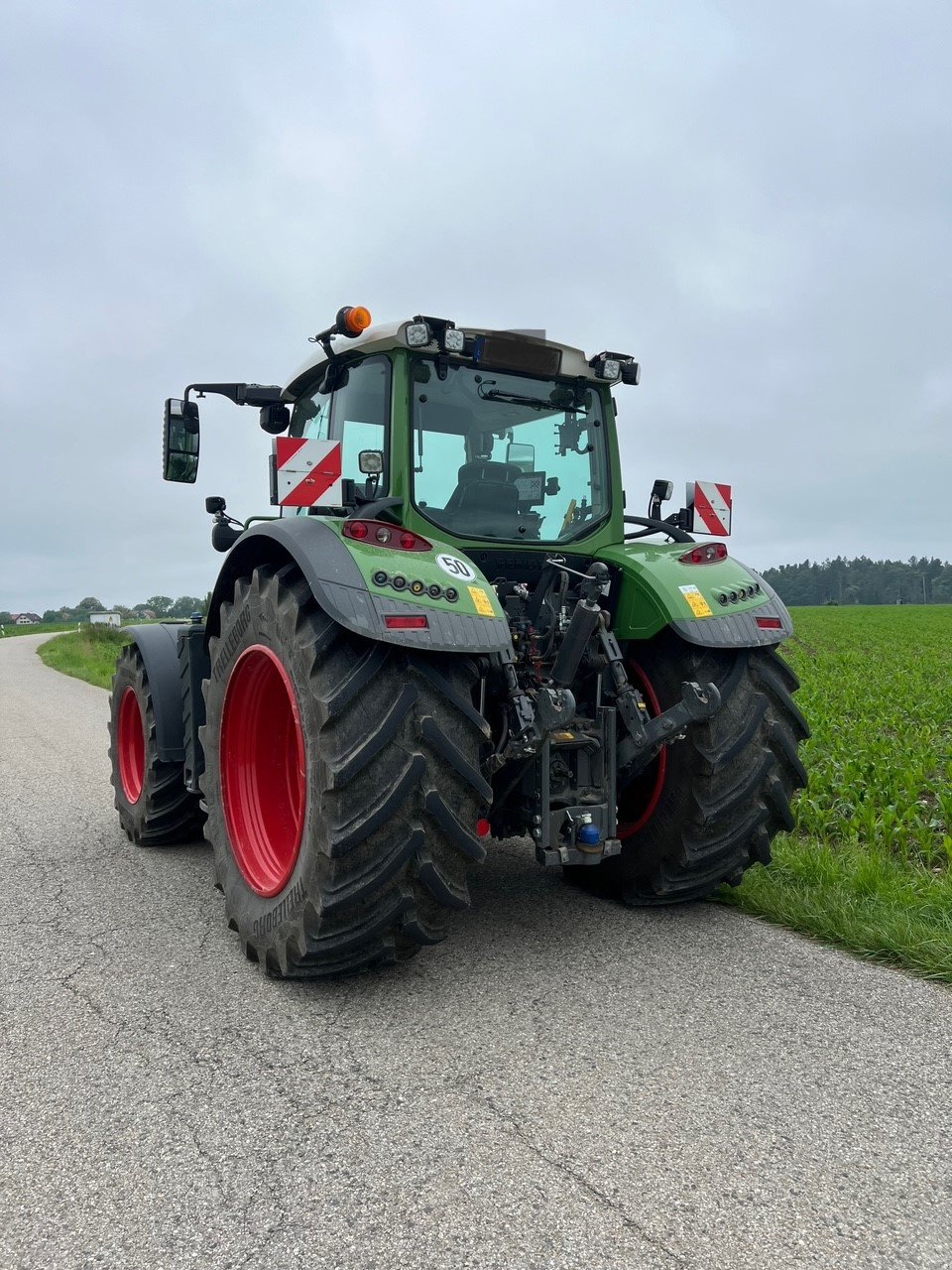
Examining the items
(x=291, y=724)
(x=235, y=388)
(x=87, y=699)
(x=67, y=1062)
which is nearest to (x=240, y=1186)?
(x=67, y=1062)

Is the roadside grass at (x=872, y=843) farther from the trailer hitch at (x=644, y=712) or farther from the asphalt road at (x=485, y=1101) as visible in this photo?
the trailer hitch at (x=644, y=712)

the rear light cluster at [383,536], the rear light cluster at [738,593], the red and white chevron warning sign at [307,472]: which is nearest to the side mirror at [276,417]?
the red and white chevron warning sign at [307,472]

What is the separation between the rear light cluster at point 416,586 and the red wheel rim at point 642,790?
1150 millimetres

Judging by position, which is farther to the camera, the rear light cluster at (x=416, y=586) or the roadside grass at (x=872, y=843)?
the roadside grass at (x=872, y=843)

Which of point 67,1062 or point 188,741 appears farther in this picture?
point 188,741

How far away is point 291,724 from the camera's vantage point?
3795 mm

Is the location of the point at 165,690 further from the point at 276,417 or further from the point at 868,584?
the point at 868,584

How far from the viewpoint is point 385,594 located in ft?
9.46

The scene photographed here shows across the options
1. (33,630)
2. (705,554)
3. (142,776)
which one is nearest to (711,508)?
(705,554)

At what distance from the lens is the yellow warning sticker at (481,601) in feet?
9.89

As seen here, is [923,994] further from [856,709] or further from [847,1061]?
[856,709]

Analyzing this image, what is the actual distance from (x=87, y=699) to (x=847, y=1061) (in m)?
12.8

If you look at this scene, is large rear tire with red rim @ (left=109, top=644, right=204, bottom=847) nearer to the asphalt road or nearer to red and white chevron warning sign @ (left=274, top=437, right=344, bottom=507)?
the asphalt road

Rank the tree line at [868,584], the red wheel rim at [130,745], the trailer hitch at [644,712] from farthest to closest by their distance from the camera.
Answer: the tree line at [868,584] → the red wheel rim at [130,745] → the trailer hitch at [644,712]
